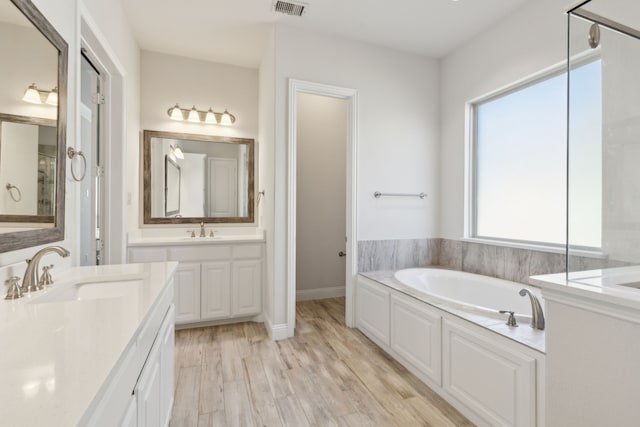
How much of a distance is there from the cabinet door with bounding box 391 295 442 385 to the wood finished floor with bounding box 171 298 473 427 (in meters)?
0.13

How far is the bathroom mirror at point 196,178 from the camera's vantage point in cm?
323

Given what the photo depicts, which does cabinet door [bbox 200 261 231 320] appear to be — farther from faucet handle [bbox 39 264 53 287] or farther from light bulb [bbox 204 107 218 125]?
faucet handle [bbox 39 264 53 287]

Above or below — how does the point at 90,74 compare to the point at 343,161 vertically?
above

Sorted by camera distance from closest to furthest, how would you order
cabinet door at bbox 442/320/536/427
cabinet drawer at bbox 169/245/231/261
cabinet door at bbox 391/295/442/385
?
cabinet door at bbox 442/320/536/427
cabinet door at bbox 391/295/442/385
cabinet drawer at bbox 169/245/231/261

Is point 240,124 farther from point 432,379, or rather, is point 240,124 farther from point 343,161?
point 432,379

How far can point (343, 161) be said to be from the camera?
413cm

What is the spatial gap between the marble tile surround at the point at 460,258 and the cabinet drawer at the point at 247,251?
102cm

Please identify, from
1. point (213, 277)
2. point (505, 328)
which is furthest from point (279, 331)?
point (505, 328)

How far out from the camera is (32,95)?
125 centimetres

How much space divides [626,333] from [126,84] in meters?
3.30

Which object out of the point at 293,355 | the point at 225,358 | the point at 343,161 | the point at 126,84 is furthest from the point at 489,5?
the point at 225,358

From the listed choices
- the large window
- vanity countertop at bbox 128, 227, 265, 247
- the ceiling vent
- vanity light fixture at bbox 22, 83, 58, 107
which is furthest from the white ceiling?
vanity countertop at bbox 128, 227, 265, 247

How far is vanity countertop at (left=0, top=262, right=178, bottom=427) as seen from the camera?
0.49 meters

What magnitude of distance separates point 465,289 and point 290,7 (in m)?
2.85
